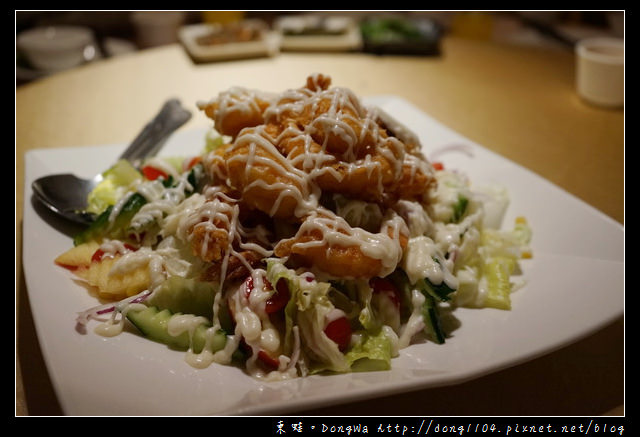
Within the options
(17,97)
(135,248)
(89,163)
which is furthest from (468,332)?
(17,97)

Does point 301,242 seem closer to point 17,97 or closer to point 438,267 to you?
point 438,267

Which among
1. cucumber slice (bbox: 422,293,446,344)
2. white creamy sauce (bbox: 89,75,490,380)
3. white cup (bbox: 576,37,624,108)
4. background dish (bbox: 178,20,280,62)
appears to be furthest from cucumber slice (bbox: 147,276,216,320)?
white cup (bbox: 576,37,624,108)

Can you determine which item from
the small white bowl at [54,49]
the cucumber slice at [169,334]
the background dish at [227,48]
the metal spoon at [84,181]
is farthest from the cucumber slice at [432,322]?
the small white bowl at [54,49]


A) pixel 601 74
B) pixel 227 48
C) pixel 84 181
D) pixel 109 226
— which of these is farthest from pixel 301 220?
pixel 227 48

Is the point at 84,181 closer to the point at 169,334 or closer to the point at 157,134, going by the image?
the point at 157,134

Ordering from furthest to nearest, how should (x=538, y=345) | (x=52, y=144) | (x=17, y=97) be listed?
(x=17, y=97), (x=52, y=144), (x=538, y=345)

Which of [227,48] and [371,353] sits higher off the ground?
[227,48]
